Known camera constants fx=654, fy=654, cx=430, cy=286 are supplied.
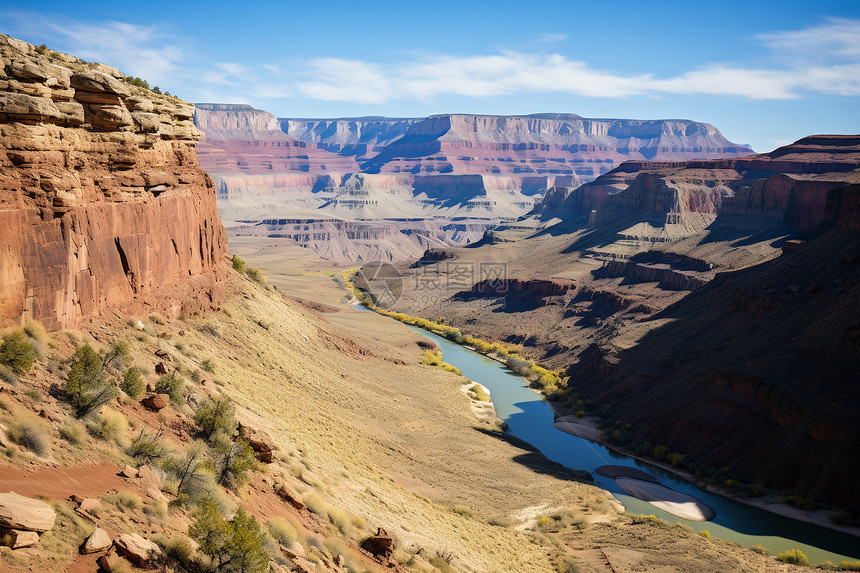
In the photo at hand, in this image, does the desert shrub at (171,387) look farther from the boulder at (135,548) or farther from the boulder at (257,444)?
the boulder at (135,548)

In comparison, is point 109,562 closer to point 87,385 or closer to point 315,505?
point 87,385

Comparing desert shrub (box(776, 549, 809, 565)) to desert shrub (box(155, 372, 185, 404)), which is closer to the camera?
desert shrub (box(155, 372, 185, 404))

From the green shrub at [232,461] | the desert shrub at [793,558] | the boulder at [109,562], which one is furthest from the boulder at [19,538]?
the desert shrub at [793,558]

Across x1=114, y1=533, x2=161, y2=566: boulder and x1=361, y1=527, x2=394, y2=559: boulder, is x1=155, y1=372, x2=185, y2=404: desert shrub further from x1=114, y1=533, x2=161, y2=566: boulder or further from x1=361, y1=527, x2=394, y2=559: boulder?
x1=114, y1=533, x2=161, y2=566: boulder

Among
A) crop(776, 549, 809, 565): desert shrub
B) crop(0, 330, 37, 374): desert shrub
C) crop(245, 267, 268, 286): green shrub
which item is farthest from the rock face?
crop(776, 549, 809, 565): desert shrub

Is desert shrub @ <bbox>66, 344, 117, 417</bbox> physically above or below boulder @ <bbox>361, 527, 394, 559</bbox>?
above

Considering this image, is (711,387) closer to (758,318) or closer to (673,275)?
(758,318)

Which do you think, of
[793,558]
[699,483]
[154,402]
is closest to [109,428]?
[154,402]
